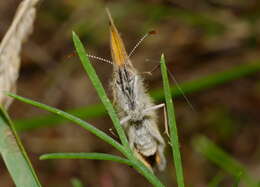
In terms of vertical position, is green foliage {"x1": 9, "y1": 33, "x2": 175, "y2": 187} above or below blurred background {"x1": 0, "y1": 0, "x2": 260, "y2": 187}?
above

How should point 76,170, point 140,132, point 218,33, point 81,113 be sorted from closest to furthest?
point 140,132 < point 81,113 < point 76,170 < point 218,33

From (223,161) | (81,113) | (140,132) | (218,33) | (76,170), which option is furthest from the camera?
(218,33)

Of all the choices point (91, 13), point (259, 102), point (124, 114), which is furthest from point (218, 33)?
point (124, 114)

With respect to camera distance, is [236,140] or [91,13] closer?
[236,140]

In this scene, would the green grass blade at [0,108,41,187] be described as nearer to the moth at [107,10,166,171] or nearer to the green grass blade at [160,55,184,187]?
the green grass blade at [160,55,184,187]

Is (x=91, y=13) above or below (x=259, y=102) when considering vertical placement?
above

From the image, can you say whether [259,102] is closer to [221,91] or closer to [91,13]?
[221,91]

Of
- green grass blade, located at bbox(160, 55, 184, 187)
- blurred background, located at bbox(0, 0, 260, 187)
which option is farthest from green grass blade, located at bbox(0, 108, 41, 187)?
blurred background, located at bbox(0, 0, 260, 187)

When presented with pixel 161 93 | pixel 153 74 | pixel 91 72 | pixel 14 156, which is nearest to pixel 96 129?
pixel 91 72
